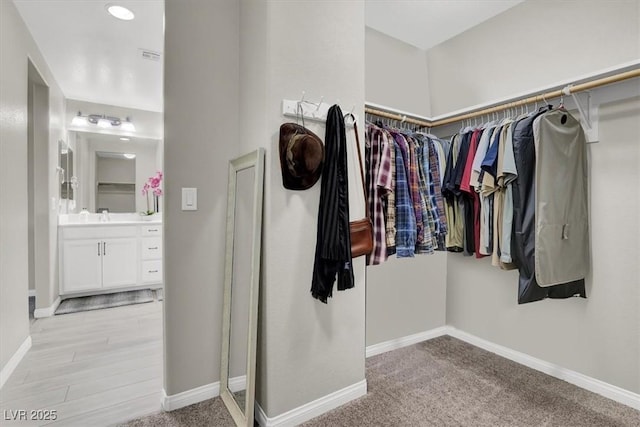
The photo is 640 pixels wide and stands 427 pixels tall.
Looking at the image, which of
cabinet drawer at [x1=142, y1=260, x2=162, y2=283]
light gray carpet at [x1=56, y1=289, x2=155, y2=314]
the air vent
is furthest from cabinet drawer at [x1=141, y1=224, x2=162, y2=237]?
the air vent

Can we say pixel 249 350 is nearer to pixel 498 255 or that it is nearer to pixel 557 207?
pixel 498 255

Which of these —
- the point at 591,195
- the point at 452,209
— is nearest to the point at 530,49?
the point at 591,195

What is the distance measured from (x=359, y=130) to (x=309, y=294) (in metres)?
0.97

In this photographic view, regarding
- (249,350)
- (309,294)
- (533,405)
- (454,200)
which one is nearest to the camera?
(249,350)

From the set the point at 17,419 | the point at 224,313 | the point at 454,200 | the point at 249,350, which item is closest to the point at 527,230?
the point at 454,200

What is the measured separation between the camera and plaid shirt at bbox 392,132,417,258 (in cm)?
196

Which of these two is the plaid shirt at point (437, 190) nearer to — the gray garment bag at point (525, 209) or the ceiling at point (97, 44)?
the gray garment bag at point (525, 209)

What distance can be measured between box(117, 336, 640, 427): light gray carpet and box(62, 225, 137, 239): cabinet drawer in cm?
287

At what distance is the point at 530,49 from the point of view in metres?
2.22

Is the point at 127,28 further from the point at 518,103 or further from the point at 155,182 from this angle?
the point at 518,103

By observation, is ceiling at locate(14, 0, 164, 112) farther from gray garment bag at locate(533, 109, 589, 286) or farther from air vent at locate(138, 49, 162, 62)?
gray garment bag at locate(533, 109, 589, 286)

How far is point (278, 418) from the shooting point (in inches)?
62.8

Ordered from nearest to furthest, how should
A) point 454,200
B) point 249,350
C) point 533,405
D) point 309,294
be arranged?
point 249,350 < point 309,294 < point 533,405 < point 454,200

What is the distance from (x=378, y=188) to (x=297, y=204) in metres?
0.54
